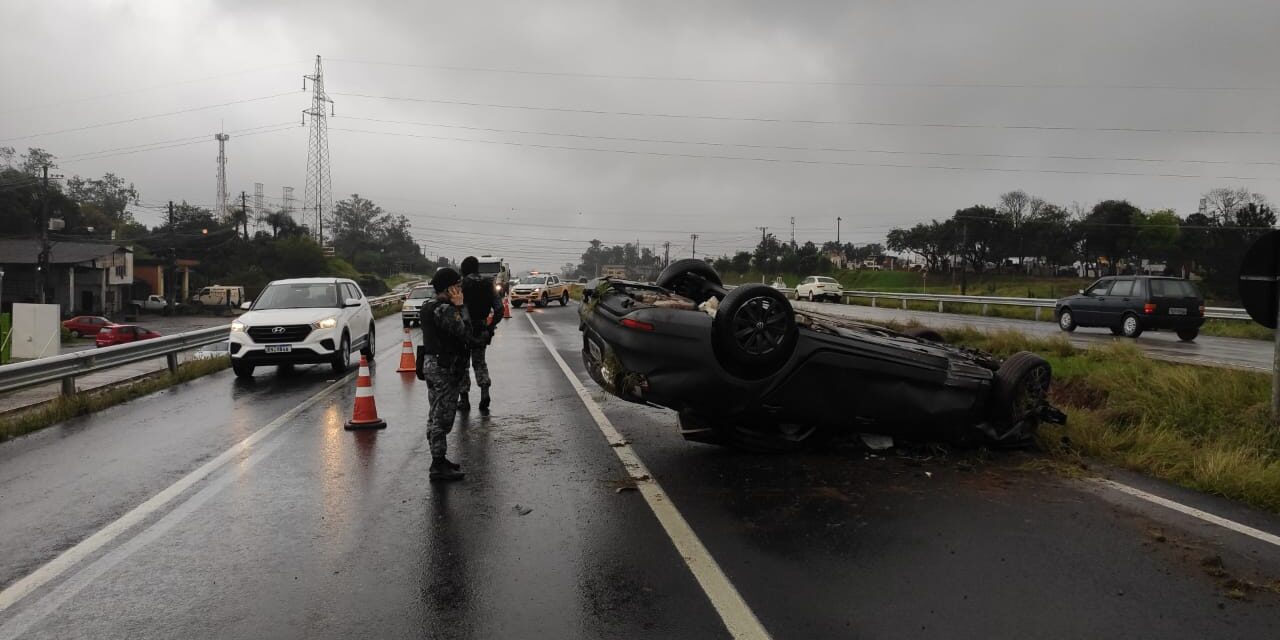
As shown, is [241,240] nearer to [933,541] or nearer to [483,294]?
[483,294]

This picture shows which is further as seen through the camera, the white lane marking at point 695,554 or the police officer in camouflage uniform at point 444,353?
the police officer in camouflage uniform at point 444,353

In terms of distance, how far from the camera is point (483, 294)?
8.07 m

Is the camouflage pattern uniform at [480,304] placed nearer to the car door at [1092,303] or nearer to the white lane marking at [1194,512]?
the white lane marking at [1194,512]

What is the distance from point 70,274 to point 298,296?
4884cm

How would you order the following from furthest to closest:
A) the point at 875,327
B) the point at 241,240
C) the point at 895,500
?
the point at 241,240
the point at 875,327
the point at 895,500

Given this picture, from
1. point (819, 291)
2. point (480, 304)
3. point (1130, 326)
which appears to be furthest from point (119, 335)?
point (1130, 326)

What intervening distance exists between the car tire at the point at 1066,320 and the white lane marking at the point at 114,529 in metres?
20.2

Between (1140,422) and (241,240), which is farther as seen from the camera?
(241,240)

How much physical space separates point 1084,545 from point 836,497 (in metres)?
1.57

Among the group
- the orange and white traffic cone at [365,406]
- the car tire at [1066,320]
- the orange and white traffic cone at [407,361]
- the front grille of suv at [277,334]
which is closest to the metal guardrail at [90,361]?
the front grille of suv at [277,334]

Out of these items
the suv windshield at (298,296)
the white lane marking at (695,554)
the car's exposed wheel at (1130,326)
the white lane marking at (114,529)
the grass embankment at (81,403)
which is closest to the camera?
the white lane marking at (695,554)

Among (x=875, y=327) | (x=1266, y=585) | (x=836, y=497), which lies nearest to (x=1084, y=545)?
(x=1266, y=585)

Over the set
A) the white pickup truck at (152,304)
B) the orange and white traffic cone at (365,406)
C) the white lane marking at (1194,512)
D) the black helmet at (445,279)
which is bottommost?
the white pickup truck at (152,304)

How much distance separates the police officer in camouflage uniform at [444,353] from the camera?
6.22m
